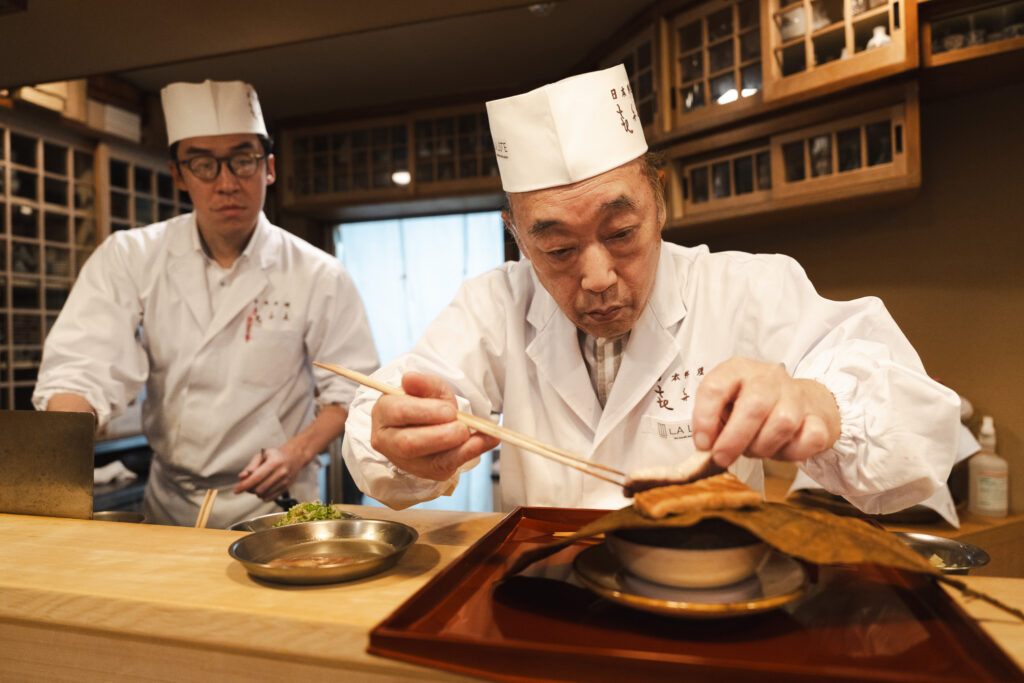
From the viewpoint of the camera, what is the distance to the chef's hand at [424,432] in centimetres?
106

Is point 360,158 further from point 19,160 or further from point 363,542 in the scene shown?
point 363,542

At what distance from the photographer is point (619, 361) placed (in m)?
1.60

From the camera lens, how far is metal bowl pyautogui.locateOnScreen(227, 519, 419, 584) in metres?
0.95

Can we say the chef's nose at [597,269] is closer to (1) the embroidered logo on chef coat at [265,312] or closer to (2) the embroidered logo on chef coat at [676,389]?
(2) the embroidered logo on chef coat at [676,389]

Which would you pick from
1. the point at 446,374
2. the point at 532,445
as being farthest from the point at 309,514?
the point at 532,445

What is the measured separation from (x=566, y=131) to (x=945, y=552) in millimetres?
1060

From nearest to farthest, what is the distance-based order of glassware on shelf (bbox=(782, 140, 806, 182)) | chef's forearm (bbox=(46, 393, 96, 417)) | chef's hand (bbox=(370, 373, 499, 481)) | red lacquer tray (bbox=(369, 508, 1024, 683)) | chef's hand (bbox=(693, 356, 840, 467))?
red lacquer tray (bbox=(369, 508, 1024, 683)), chef's hand (bbox=(693, 356, 840, 467)), chef's hand (bbox=(370, 373, 499, 481)), chef's forearm (bbox=(46, 393, 96, 417)), glassware on shelf (bbox=(782, 140, 806, 182))

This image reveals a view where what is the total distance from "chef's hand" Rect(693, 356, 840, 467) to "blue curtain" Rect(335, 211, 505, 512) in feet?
13.0

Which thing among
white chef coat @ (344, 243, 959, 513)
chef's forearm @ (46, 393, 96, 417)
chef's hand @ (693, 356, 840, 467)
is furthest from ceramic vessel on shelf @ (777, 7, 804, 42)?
chef's forearm @ (46, 393, 96, 417)

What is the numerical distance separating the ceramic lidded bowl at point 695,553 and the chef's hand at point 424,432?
389 millimetres

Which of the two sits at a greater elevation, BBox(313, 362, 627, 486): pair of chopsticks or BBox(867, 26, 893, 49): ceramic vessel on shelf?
BBox(867, 26, 893, 49): ceramic vessel on shelf

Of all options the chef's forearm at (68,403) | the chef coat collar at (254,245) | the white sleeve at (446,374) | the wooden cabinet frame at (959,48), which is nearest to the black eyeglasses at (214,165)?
the chef coat collar at (254,245)

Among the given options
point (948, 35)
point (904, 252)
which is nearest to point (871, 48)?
point (948, 35)

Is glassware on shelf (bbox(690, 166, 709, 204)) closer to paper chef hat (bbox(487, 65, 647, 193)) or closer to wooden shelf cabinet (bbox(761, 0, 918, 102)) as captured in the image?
wooden shelf cabinet (bbox(761, 0, 918, 102))
